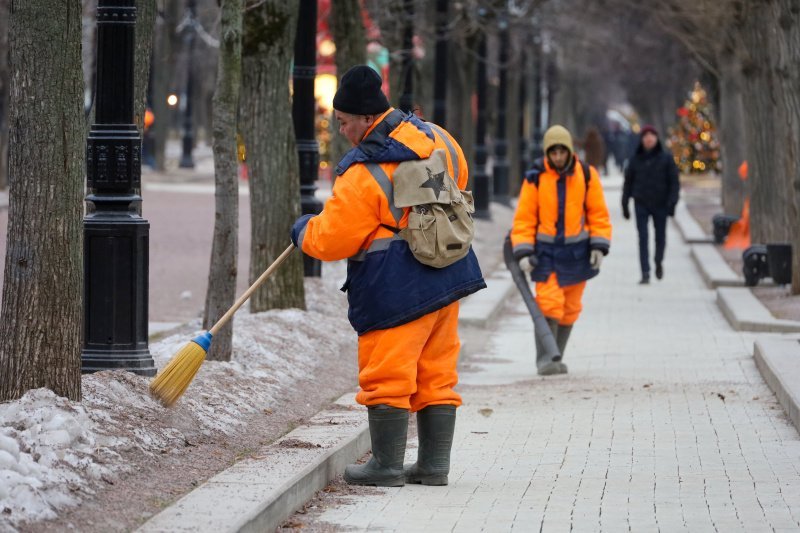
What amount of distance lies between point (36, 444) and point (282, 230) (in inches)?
274

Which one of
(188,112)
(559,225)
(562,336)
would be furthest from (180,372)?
(188,112)

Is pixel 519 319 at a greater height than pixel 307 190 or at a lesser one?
lesser

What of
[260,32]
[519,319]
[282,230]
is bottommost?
[519,319]

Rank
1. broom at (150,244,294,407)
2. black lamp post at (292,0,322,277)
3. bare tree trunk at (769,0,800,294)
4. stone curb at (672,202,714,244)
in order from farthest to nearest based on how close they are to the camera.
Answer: stone curb at (672,202,714,244) → bare tree trunk at (769,0,800,294) → black lamp post at (292,0,322,277) → broom at (150,244,294,407)

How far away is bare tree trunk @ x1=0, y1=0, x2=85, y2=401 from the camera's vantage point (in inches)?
281

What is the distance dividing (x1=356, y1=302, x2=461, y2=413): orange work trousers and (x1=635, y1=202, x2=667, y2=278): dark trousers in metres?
13.4

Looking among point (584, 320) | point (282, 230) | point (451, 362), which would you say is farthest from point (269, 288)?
point (451, 362)

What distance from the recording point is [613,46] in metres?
54.6

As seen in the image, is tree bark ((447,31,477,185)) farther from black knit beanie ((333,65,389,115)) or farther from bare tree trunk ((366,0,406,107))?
black knit beanie ((333,65,389,115))

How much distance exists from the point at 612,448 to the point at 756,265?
10508 millimetres

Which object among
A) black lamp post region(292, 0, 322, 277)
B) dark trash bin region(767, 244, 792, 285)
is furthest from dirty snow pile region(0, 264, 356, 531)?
dark trash bin region(767, 244, 792, 285)

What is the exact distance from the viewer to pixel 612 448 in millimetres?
8750

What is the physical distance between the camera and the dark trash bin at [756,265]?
1878 cm

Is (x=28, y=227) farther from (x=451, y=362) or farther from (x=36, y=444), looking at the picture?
(x=451, y=362)
